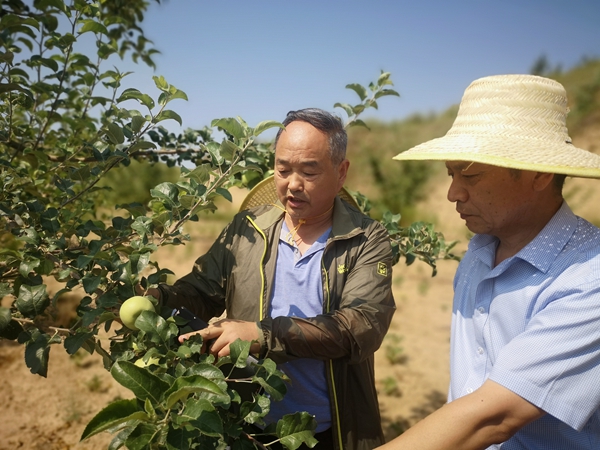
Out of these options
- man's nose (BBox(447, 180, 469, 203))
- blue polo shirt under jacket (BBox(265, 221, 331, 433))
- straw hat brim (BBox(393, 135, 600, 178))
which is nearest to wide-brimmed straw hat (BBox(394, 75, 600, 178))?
straw hat brim (BBox(393, 135, 600, 178))

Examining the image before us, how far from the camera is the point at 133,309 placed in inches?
43.8

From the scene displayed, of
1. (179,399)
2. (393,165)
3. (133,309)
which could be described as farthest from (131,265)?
(393,165)

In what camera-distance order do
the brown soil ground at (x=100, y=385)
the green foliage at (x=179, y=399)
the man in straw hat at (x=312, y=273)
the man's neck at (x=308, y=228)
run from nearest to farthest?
1. the green foliage at (x=179, y=399)
2. the man in straw hat at (x=312, y=273)
3. the man's neck at (x=308, y=228)
4. the brown soil ground at (x=100, y=385)

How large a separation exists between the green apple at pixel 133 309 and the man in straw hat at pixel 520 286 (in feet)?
2.07

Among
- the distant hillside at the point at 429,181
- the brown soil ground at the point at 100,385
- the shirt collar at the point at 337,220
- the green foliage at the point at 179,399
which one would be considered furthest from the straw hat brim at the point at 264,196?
the distant hillside at the point at 429,181

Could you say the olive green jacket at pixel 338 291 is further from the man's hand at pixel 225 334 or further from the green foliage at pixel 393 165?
the green foliage at pixel 393 165

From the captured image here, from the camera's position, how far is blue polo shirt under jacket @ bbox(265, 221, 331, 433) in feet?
4.83

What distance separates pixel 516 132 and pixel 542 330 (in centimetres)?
48

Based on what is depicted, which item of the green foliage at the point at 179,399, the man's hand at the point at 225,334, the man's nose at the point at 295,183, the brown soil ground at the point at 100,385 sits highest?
the man's nose at the point at 295,183

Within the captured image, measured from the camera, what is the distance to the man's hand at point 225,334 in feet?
3.70

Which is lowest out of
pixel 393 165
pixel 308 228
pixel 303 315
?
pixel 303 315

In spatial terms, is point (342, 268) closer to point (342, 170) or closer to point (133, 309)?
point (342, 170)

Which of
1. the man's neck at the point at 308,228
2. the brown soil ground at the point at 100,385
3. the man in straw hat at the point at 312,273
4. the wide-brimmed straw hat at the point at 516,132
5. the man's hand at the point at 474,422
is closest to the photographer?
the man's hand at the point at 474,422

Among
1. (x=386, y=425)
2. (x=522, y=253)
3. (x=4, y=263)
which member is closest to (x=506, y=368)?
(x=522, y=253)
